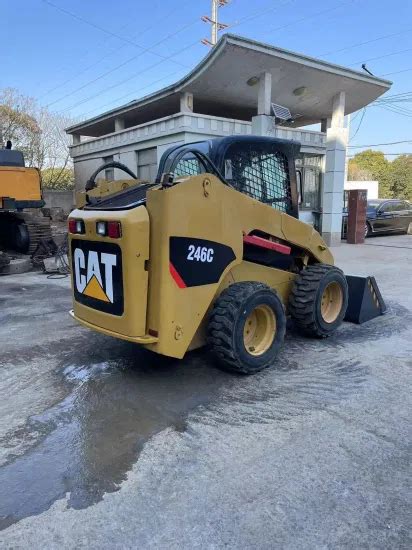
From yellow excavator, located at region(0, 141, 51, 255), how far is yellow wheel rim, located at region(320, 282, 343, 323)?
309 inches

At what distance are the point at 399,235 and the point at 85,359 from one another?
56.9ft

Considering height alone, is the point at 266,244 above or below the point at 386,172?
below

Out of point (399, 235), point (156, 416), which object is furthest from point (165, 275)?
point (399, 235)

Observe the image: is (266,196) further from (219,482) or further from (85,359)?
(219,482)

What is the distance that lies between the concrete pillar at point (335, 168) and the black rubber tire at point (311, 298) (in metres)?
10.3

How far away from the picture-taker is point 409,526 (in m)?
2.27

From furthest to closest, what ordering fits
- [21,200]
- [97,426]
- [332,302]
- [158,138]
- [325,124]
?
[325,124] < [158,138] < [21,200] < [332,302] < [97,426]

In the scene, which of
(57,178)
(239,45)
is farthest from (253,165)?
(57,178)

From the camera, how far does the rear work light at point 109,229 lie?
345 centimetres

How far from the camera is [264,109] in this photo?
1209 cm

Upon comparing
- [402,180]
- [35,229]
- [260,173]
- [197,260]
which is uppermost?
[402,180]

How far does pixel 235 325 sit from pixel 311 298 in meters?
1.32

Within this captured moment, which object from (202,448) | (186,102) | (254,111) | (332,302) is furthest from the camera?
(254,111)

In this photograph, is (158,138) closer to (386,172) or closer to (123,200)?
(123,200)
